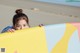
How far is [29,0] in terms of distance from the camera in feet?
6.99

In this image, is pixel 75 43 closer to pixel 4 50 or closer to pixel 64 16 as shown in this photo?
pixel 4 50

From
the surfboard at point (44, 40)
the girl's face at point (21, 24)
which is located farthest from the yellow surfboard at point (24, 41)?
the girl's face at point (21, 24)

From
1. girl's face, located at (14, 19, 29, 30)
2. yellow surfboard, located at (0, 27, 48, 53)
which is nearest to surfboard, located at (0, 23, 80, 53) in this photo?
yellow surfboard, located at (0, 27, 48, 53)

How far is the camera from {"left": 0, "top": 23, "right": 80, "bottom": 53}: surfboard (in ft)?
3.80

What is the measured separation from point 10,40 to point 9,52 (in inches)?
2.0

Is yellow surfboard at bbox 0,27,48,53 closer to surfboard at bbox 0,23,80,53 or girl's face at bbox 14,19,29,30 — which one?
surfboard at bbox 0,23,80,53

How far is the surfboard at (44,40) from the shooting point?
116 cm

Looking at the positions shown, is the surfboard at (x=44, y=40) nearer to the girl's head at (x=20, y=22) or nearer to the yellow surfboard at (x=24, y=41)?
the yellow surfboard at (x=24, y=41)

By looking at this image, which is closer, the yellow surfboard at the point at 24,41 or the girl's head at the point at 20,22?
the yellow surfboard at the point at 24,41

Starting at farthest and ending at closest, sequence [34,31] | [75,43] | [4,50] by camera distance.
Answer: [75,43], [34,31], [4,50]

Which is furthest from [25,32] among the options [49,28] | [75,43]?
[75,43]

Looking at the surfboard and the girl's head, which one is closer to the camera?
the surfboard

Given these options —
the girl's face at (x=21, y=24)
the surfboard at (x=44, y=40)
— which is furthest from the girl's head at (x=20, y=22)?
the surfboard at (x=44, y=40)

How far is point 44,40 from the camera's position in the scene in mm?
1311
